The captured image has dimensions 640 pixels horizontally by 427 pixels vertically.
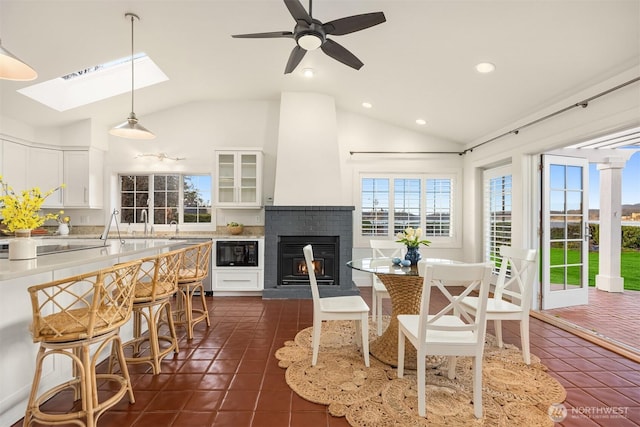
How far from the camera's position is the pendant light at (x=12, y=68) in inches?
67.8

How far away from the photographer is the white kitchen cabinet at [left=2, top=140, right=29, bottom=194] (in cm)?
441

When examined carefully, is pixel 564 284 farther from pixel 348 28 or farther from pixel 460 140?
pixel 348 28

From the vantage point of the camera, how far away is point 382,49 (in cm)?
344

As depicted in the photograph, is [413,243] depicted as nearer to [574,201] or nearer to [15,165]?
[574,201]

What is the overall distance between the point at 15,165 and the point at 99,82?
68.3 inches

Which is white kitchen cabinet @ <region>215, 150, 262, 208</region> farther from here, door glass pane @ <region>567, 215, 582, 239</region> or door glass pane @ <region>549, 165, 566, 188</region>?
door glass pane @ <region>567, 215, 582, 239</region>

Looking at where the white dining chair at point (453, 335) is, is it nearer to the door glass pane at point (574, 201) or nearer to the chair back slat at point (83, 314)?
the chair back slat at point (83, 314)

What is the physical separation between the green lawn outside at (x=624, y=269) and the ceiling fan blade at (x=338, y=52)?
3.49m

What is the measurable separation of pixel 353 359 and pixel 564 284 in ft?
10.7

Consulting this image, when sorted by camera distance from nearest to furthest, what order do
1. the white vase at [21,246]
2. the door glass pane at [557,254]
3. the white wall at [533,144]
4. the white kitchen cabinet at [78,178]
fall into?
the white vase at [21,246] < the white wall at [533,144] < the door glass pane at [557,254] < the white kitchen cabinet at [78,178]

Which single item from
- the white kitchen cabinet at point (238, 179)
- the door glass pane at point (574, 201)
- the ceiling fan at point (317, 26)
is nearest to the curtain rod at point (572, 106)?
the door glass pane at point (574, 201)

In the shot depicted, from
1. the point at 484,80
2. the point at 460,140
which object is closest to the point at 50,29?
the point at 484,80

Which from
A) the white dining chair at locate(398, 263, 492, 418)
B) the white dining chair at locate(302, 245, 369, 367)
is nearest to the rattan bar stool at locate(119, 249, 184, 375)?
the white dining chair at locate(302, 245, 369, 367)

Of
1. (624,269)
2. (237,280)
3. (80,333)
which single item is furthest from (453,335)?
(624,269)
